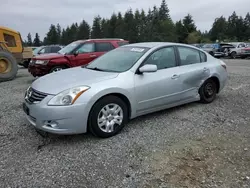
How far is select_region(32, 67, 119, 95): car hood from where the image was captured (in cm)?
377

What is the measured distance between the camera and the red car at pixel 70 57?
866 centimetres

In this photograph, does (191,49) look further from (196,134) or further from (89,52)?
(89,52)

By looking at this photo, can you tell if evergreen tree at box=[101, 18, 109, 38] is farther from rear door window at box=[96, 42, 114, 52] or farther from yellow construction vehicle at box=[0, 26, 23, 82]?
rear door window at box=[96, 42, 114, 52]

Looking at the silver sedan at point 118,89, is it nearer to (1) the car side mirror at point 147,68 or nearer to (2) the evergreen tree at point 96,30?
(1) the car side mirror at point 147,68

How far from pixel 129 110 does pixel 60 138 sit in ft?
3.96

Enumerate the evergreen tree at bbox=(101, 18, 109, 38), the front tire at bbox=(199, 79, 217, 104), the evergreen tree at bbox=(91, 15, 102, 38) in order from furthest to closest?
the evergreen tree at bbox=(91, 15, 102, 38) → the evergreen tree at bbox=(101, 18, 109, 38) → the front tire at bbox=(199, 79, 217, 104)

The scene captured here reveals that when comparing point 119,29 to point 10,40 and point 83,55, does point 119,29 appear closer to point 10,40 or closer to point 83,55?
point 10,40

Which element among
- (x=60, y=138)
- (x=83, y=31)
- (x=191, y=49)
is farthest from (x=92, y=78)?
(x=83, y=31)

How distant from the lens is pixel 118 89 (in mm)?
3971

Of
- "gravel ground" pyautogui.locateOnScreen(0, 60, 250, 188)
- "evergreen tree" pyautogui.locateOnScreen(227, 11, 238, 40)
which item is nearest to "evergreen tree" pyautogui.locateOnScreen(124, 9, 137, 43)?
"evergreen tree" pyautogui.locateOnScreen(227, 11, 238, 40)

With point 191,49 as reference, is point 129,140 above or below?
below

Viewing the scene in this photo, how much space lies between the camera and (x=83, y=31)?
79.8m

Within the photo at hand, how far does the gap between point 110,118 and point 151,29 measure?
237 ft

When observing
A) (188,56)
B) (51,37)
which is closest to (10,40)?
(188,56)
